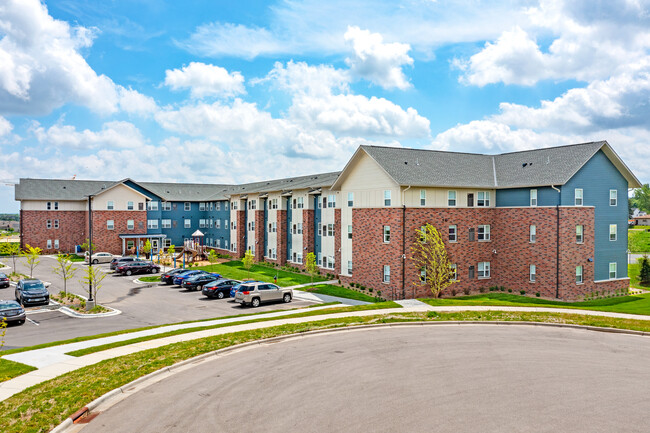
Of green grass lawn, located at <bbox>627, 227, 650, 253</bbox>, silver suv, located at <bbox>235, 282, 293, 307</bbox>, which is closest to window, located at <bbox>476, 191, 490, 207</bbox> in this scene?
silver suv, located at <bbox>235, 282, 293, 307</bbox>

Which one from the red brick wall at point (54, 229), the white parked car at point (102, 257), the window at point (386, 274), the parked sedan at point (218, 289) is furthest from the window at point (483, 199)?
the red brick wall at point (54, 229)

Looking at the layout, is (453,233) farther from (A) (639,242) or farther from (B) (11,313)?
(A) (639,242)

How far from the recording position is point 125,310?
96.1ft

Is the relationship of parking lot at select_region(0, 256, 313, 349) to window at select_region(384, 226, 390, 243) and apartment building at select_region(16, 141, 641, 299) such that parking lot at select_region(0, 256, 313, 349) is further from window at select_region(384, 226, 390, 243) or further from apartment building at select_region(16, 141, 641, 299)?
apartment building at select_region(16, 141, 641, 299)

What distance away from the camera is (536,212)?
1383 inches

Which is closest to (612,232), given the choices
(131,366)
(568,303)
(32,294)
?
(568,303)

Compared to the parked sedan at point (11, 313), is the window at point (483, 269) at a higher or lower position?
higher

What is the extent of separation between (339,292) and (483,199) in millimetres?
14623

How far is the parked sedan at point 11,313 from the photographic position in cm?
2411

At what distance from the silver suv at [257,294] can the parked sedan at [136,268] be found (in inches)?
830

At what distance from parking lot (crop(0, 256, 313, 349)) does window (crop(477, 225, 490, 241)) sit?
633 inches

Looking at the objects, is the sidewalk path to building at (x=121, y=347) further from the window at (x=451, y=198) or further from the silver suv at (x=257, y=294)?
the window at (x=451, y=198)

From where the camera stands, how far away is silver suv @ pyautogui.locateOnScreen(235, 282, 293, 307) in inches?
1195

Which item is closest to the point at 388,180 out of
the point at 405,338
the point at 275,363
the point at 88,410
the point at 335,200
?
the point at 335,200
